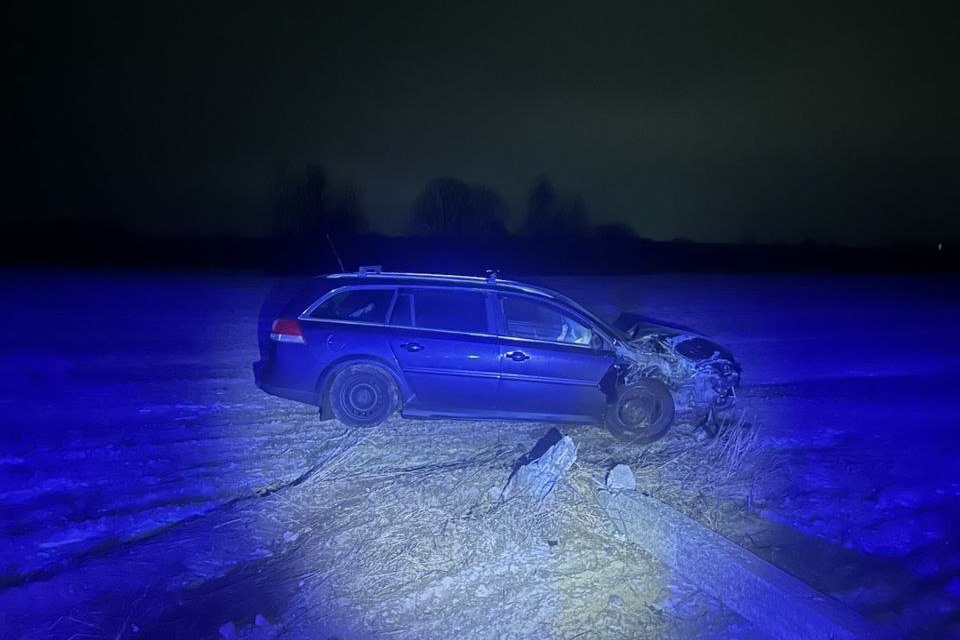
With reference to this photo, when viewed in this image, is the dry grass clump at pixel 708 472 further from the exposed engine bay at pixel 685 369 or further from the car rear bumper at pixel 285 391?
the car rear bumper at pixel 285 391

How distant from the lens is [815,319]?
17.6 m

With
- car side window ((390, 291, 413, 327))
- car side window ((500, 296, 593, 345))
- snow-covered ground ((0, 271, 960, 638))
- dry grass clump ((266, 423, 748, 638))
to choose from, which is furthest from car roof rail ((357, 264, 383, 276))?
dry grass clump ((266, 423, 748, 638))

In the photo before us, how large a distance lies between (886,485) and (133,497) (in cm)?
655

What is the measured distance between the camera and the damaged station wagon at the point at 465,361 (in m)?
6.91

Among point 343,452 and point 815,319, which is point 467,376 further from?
point 815,319

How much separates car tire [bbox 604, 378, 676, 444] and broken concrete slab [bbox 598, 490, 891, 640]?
5.71ft

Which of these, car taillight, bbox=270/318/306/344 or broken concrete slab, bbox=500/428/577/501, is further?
car taillight, bbox=270/318/306/344

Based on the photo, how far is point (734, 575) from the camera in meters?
4.25

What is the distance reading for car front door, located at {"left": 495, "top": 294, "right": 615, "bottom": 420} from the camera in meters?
6.88

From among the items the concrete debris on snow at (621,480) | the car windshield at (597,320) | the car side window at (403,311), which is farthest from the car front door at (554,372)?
the concrete debris on snow at (621,480)

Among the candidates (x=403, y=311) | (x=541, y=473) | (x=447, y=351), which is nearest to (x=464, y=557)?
(x=541, y=473)

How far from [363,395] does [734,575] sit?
13.4 ft

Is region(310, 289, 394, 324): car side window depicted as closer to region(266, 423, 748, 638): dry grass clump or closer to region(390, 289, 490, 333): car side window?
region(390, 289, 490, 333): car side window

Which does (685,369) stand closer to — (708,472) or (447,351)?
(708,472)
